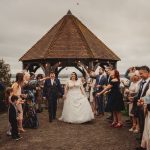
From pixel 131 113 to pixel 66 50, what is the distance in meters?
15.4

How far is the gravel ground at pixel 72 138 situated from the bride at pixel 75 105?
0.38m

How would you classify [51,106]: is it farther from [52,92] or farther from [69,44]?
[69,44]

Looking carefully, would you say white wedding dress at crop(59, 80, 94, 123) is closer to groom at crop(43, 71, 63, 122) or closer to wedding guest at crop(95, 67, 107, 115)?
groom at crop(43, 71, 63, 122)

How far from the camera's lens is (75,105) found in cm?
1378

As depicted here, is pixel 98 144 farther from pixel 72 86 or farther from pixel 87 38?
pixel 87 38

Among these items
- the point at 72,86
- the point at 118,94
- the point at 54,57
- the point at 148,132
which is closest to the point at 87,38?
the point at 54,57

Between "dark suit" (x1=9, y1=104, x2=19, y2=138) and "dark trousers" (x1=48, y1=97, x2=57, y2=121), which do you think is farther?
"dark trousers" (x1=48, y1=97, x2=57, y2=121)

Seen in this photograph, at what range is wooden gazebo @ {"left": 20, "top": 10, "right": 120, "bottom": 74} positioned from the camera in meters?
26.0

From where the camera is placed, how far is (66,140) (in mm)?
10055

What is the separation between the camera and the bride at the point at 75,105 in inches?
528

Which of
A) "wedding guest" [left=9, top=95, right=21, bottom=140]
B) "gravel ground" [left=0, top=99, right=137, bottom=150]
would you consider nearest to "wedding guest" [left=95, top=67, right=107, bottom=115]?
"gravel ground" [left=0, top=99, right=137, bottom=150]

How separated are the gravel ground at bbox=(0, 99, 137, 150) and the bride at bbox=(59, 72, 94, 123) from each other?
Answer: 384 millimetres

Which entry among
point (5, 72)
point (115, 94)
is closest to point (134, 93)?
point (115, 94)

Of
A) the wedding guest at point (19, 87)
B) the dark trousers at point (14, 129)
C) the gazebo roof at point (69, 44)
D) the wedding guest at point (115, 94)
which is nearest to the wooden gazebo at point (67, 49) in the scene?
the gazebo roof at point (69, 44)
